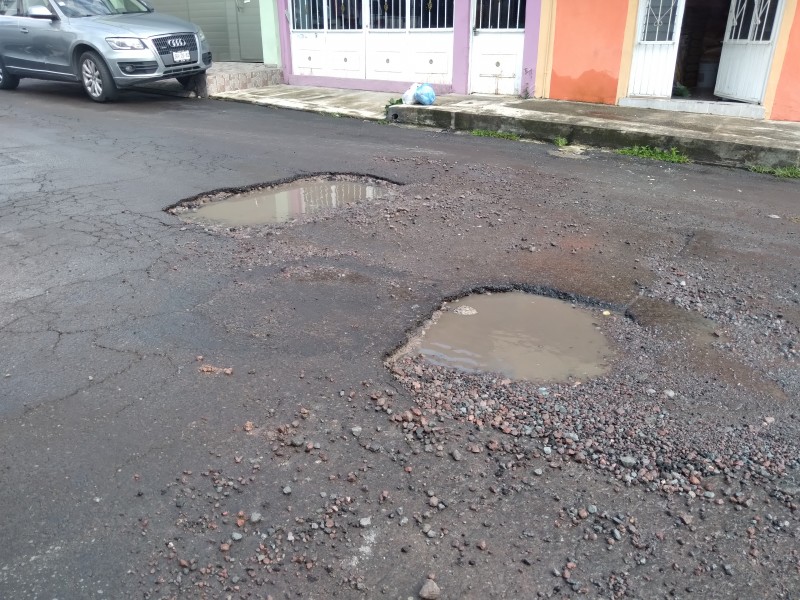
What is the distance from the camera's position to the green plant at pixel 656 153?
27.7 feet

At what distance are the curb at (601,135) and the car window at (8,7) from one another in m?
7.60

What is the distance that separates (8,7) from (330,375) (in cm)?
1290

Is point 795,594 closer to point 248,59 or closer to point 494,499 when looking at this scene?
point 494,499

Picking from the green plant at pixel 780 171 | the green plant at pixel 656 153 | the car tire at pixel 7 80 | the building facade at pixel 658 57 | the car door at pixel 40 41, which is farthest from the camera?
the car tire at pixel 7 80

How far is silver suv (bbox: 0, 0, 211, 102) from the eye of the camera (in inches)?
445

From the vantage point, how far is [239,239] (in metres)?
5.50

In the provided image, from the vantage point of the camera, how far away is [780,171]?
7.86m

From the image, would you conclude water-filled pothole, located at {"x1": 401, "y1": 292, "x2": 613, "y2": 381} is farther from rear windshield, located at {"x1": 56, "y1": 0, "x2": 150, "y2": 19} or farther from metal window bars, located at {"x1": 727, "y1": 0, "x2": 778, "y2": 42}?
rear windshield, located at {"x1": 56, "y1": 0, "x2": 150, "y2": 19}

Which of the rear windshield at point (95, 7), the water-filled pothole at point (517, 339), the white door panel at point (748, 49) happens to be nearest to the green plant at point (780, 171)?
the white door panel at point (748, 49)

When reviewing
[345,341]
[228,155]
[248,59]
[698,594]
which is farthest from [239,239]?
[248,59]

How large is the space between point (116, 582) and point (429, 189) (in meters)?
5.23

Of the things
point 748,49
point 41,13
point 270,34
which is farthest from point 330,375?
point 270,34

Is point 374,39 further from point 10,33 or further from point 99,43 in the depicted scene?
point 10,33

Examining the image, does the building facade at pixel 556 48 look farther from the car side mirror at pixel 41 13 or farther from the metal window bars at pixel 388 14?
the car side mirror at pixel 41 13
